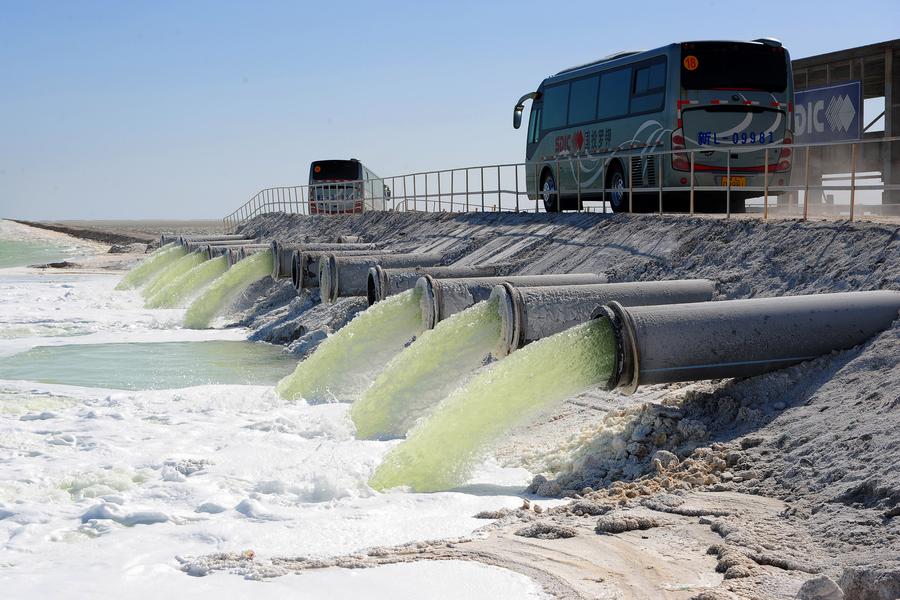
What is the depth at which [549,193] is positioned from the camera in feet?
75.3

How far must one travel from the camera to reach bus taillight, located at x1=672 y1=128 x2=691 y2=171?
17.4 meters

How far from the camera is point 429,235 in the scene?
82.1ft

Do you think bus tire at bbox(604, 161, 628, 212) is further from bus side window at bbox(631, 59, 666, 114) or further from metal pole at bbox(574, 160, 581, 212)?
bus side window at bbox(631, 59, 666, 114)

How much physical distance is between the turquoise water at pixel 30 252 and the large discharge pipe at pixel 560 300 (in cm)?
4777

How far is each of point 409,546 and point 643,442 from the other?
2656 millimetres

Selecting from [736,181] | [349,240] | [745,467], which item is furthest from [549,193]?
[745,467]

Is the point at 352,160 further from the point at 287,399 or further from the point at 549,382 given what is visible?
the point at 549,382

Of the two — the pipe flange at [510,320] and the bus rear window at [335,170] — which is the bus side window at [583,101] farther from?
the bus rear window at [335,170]

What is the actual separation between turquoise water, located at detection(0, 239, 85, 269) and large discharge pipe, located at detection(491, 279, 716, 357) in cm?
4777

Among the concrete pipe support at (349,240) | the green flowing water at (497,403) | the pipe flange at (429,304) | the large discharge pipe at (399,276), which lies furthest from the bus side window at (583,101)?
the green flowing water at (497,403)

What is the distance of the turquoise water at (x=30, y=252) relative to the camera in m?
56.6

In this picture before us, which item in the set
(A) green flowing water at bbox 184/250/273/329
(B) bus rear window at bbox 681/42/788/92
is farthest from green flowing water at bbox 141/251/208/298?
(B) bus rear window at bbox 681/42/788/92

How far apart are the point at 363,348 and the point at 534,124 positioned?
11.9 m

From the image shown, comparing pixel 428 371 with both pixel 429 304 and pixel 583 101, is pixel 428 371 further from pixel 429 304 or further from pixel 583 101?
pixel 583 101
